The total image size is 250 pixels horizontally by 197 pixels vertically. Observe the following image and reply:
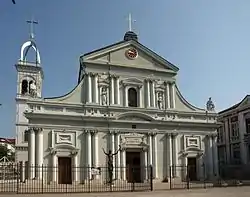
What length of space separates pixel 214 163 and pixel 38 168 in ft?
59.3

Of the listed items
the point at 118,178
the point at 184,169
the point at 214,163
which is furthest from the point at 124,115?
the point at 214,163

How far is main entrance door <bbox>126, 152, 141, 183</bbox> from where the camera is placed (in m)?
34.0

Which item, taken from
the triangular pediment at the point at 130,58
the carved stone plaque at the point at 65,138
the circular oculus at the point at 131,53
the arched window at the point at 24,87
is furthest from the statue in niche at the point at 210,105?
the arched window at the point at 24,87

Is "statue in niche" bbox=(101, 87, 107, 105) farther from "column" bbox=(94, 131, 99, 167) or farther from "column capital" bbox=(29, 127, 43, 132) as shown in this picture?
"column capital" bbox=(29, 127, 43, 132)

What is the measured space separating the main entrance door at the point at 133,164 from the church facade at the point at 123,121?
3.9 inches

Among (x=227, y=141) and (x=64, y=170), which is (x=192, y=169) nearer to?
(x=64, y=170)

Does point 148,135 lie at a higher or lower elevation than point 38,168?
higher

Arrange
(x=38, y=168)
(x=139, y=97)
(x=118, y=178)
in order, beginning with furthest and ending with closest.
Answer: (x=139, y=97) → (x=118, y=178) → (x=38, y=168)

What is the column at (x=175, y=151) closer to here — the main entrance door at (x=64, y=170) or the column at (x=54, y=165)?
the main entrance door at (x=64, y=170)

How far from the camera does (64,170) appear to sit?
32.0 metres

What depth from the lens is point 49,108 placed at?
3203 centimetres

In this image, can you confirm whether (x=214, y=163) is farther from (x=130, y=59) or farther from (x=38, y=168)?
(x=38, y=168)

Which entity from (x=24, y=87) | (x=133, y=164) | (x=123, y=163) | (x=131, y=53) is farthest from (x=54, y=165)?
(x=24, y=87)

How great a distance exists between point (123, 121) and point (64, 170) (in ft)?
23.2
